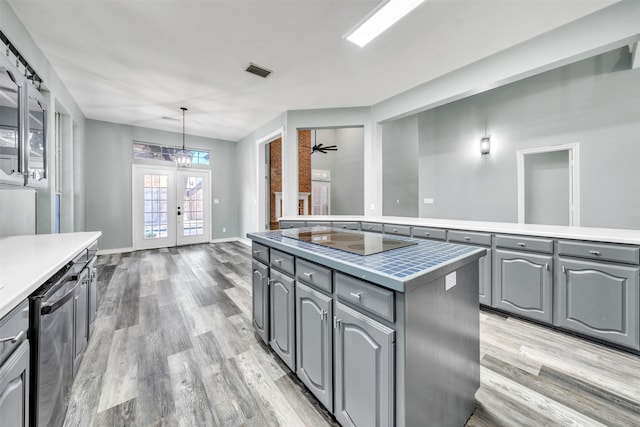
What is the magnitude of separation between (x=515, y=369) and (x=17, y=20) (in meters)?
5.21

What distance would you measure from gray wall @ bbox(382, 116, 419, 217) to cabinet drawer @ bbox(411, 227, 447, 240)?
138 inches

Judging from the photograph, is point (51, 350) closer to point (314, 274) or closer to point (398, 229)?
point (314, 274)

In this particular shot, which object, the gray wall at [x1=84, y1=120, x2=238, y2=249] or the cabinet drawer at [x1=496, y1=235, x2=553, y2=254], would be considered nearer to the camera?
the cabinet drawer at [x1=496, y1=235, x2=553, y2=254]

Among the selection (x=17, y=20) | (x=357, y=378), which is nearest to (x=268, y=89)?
(x=17, y=20)

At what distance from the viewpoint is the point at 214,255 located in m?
5.49

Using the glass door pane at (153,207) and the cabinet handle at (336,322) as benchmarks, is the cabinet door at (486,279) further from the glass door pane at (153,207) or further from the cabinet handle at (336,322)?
the glass door pane at (153,207)

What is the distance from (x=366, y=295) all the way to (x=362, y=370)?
1.16ft

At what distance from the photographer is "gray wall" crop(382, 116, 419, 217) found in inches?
270

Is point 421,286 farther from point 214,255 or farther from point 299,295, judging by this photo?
point 214,255

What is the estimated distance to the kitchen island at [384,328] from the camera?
1029mm

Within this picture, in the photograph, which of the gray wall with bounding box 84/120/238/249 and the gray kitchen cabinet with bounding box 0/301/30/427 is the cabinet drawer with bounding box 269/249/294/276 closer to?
the gray kitchen cabinet with bounding box 0/301/30/427

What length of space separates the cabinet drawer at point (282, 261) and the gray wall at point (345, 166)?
6817mm

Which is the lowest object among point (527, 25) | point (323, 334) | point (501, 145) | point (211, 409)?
point (211, 409)

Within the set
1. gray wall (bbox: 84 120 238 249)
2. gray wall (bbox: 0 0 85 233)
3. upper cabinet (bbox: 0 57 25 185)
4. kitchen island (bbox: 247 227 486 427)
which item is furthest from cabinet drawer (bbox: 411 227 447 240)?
gray wall (bbox: 84 120 238 249)
